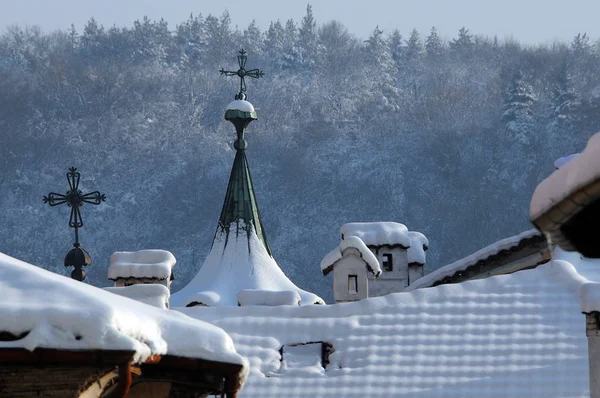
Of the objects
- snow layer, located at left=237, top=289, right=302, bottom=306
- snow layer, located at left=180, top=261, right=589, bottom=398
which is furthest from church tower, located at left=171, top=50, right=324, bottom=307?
snow layer, located at left=180, top=261, right=589, bottom=398

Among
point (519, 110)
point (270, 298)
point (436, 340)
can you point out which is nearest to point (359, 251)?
point (270, 298)

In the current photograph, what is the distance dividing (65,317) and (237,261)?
24.2 metres

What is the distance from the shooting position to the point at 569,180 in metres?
7.12

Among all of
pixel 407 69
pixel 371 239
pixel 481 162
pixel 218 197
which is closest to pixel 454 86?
pixel 407 69

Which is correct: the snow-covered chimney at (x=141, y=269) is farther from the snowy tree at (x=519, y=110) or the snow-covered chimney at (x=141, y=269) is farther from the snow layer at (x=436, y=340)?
the snowy tree at (x=519, y=110)

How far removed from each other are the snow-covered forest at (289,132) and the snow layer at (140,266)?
97.0 metres

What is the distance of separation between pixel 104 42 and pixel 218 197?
3882 cm

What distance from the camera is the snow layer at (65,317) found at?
11.3 m

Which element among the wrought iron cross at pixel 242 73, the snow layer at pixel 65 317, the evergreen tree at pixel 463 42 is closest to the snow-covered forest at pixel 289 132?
the evergreen tree at pixel 463 42

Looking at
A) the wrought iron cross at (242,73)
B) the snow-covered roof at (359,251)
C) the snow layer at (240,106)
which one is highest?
the wrought iron cross at (242,73)

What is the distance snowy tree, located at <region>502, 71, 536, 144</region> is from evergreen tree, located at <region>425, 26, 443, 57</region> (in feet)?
59.1

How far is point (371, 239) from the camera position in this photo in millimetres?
33188

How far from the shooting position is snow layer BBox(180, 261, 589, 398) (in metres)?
22.4

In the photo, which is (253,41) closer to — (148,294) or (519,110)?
(519,110)
